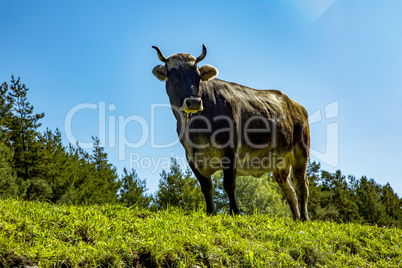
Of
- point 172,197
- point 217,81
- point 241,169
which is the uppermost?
point 217,81

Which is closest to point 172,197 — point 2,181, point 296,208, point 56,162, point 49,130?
point 56,162

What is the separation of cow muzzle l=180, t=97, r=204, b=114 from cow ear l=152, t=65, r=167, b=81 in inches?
46.7

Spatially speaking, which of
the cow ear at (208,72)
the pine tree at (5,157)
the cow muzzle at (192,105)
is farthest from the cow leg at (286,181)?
the pine tree at (5,157)

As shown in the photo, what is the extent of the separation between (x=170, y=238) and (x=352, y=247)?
150 inches

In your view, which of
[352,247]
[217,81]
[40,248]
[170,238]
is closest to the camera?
[40,248]

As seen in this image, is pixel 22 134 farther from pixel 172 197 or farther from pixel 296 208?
pixel 296 208

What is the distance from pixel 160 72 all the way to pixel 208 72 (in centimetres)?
109

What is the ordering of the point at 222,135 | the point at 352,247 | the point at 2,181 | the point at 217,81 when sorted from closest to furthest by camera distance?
the point at 352,247, the point at 222,135, the point at 217,81, the point at 2,181

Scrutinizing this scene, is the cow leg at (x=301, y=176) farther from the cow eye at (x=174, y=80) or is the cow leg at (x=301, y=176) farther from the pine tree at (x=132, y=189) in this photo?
the pine tree at (x=132, y=189)

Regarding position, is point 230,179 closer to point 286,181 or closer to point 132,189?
point 286,181

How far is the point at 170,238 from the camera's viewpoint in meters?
5.26

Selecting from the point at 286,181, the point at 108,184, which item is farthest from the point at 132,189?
the point at 286,181

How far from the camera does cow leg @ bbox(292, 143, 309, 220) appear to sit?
34.8 ft

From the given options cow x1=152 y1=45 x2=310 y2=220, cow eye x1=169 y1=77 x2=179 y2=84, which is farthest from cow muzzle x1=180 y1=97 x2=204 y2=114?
cow eye x1=169 y1=77 x2=179 y2=84
